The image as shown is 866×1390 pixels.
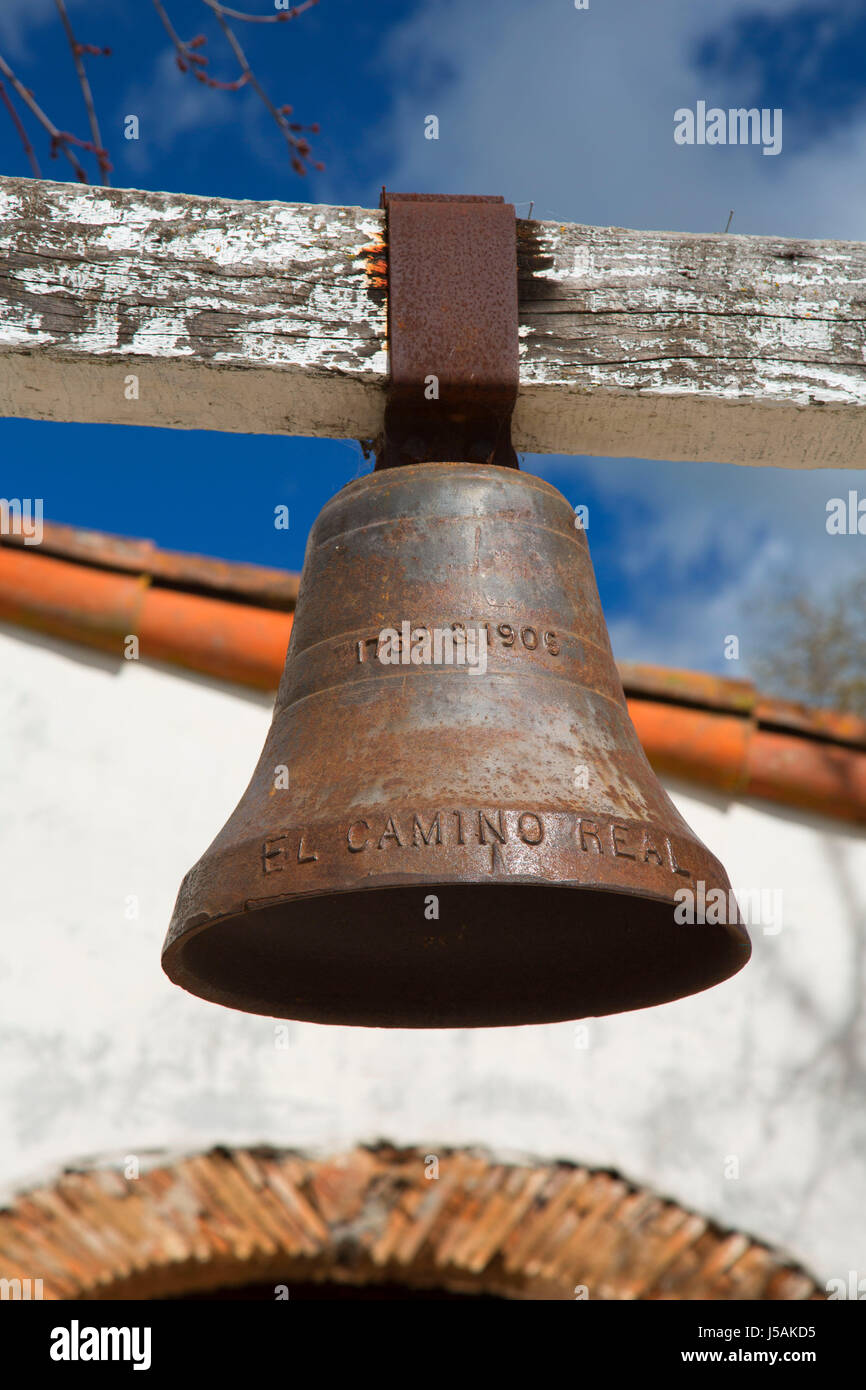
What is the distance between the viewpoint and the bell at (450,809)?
1.42m

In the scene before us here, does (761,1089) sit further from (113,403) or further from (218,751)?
(113,403)

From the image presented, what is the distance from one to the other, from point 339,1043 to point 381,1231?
0.46 m

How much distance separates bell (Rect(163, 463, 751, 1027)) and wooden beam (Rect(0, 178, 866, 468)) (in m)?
0.14

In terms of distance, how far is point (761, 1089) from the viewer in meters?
3.36

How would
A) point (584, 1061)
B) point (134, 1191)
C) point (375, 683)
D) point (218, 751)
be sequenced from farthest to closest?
point (218, 751)
point (584, 1061)
point (134, 1191)
point (375, 683)

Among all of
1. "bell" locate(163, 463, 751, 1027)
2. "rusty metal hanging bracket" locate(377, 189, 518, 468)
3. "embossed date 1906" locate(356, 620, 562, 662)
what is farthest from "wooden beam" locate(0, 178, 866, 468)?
"embossed date 1906" locate(356, 620, 562, 662)

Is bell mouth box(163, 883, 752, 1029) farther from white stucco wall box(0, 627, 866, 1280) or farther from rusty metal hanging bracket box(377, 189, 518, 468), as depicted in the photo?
white stucco wall box(0, 627, 866, 1280)

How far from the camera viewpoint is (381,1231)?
307cm

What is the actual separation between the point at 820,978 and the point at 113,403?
2518 millimetres

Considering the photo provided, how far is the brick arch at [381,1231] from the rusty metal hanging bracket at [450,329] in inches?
78.6

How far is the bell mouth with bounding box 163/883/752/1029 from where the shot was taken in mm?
1745

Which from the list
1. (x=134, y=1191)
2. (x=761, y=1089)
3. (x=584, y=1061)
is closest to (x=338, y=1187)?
(x=134, y=1191)

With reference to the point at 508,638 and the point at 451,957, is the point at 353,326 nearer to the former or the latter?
the point at 508,638

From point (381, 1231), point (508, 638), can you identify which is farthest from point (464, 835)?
point (381, 1231)
